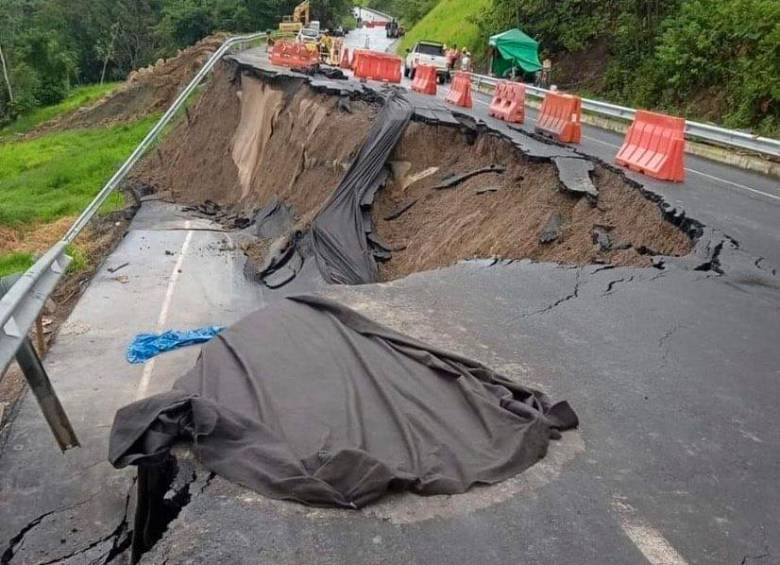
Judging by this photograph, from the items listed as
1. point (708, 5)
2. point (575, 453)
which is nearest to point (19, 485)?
point (575, 453)

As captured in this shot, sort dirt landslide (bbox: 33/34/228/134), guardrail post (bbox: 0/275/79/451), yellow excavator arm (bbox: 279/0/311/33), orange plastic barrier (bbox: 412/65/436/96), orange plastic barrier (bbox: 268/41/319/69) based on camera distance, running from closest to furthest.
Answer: guardrail post (bbox: 0/275/79/451), orange plastic barrier (bbox: 412/65/436/96), orange plastic barrier (bbox: 268/41/319/69), dirt landslide (bbox: 33/34/228/134), yellow excavator arm (bbox: 279/0/311/33)

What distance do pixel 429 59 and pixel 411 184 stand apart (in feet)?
65.4

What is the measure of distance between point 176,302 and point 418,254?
176 inches

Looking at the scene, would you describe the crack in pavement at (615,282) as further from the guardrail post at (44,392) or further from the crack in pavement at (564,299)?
the guardrail post at (44,392)

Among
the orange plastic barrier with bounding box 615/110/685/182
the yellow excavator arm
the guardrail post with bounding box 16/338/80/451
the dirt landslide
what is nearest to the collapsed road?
the guardrail post with bounding box 16/338/80/451

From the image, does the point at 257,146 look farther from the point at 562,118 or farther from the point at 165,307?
the point at 165,307

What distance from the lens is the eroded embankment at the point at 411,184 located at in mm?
9359

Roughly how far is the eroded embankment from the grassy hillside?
63.0 feet

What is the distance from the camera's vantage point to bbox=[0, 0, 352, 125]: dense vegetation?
51.0m

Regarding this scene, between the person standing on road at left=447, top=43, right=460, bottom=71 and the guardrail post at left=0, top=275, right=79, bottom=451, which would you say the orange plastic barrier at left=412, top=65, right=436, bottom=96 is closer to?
the person standing on road at left=447, top=43, right=460, bottom=71

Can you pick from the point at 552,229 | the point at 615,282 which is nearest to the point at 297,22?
the point at 552,229

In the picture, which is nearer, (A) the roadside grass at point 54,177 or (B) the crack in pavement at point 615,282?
(B) the crack in pavement at point 615,282

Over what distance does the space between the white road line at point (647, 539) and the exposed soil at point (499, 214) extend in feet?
15.9

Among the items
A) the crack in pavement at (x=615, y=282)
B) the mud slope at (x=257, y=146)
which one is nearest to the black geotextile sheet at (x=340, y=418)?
the crack in pavement at (x=615, y=282)
